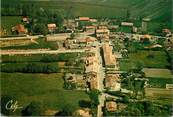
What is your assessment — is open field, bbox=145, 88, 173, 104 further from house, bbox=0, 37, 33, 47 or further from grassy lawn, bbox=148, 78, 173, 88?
house, bbox=0, 37, 33, 47

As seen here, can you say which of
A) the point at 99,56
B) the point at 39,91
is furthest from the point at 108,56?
the point at 39,91

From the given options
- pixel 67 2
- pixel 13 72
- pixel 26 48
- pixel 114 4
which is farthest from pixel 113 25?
pixel 13 72

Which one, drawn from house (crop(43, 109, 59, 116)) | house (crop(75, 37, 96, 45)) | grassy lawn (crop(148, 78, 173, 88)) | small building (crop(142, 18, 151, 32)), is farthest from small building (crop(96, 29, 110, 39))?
house (crop(43, 109, 59, 116))

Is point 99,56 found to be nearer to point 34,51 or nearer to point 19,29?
point 34,51

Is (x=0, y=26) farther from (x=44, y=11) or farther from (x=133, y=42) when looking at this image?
(x=133, y=42)

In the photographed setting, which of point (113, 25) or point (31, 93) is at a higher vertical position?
point (113, 25)

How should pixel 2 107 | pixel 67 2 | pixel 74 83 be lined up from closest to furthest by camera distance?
pixel 2 107 → pixel 74 83 → pixel 67 2
